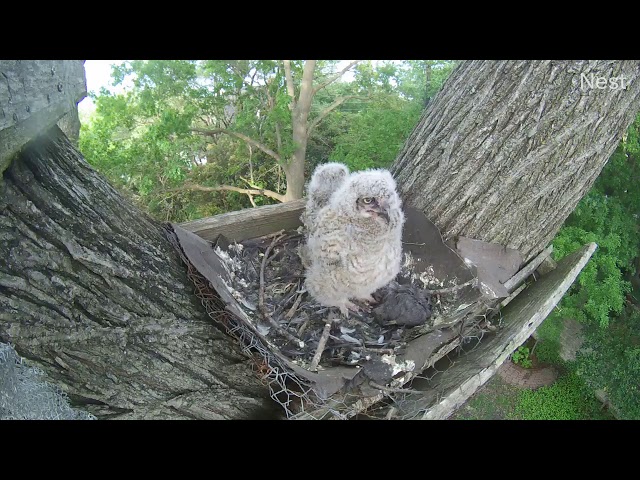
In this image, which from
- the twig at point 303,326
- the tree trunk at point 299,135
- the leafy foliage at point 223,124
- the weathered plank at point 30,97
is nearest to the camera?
the weathered plank at point 30,97

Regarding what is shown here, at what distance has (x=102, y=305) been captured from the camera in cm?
139

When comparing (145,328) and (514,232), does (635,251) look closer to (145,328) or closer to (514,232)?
(514,232)

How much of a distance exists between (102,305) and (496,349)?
1459 millimetres

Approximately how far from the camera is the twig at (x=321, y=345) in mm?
1649

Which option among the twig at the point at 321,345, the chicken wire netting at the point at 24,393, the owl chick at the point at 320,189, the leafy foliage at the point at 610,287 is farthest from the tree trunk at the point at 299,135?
the chicken wire netting at the point at 24,393

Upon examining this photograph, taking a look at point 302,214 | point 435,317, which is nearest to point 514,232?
point 435,317

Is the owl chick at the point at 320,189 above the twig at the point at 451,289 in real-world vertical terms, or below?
above

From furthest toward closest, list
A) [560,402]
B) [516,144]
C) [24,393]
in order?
[560,402], [516,144], [24,393]

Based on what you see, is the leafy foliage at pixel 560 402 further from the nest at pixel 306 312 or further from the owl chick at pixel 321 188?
the owl chick at pixel 321 188

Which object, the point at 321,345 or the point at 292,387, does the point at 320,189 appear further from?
the point at 292,387

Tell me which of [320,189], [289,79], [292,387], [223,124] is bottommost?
[223,124]

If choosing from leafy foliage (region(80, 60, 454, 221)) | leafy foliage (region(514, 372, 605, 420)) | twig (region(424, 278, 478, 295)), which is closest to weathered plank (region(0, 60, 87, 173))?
twig (region(424, 278, 478, 295))

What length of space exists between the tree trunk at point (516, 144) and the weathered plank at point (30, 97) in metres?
1.52

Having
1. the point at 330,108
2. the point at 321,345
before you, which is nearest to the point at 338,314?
the point at 321,345
